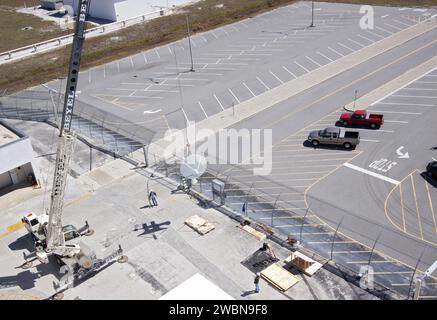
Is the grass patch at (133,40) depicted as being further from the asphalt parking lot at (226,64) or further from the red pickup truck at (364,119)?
the red pickup truck at (364,119)

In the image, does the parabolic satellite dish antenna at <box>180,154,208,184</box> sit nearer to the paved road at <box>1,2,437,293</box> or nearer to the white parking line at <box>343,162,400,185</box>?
the paved road at <box>1,2,437,293</box>

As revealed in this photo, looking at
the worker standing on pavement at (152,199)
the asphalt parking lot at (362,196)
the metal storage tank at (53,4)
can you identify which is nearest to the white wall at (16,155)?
the worker standing on pavement at (152,199)

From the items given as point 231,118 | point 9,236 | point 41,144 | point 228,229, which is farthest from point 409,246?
point 41,144

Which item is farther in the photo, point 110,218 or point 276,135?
point 276,135

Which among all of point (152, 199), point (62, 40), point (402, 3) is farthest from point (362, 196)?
point (62, 40)

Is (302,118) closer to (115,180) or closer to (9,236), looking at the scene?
(115,180)

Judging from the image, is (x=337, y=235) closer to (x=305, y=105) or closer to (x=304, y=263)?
(x=304, y=263)
